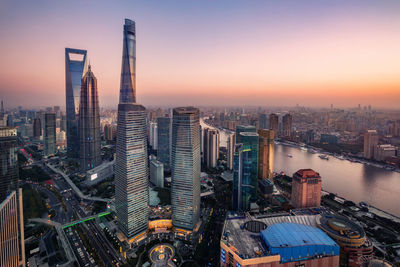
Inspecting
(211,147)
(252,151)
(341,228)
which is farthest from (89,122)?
(341,228)

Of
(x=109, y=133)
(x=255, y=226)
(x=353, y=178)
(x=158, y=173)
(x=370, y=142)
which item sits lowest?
(x=353, y=178)

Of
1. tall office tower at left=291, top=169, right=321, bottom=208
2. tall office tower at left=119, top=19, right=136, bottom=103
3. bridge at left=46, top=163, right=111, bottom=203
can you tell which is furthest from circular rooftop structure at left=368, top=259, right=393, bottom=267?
tall office tower at left=119, top=19, right=136, bottom=103

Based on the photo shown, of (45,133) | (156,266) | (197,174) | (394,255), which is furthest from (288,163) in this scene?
(45,133)

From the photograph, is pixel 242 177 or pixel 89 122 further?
pixel 89 122

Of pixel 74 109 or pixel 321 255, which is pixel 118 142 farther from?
pixel 74 109

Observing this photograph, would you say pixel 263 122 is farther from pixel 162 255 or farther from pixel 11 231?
pixel 11 231
